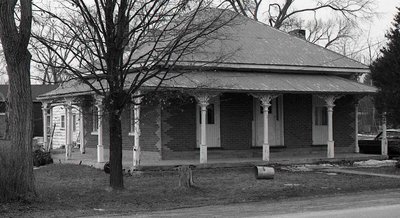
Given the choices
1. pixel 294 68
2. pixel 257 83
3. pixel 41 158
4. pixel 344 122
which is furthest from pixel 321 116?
pixel 41 158

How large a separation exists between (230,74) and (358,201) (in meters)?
10.5

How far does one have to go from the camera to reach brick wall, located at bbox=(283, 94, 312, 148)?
2483 cm

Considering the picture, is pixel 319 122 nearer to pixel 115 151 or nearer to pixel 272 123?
pixel 272 123

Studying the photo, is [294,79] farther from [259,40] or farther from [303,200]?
[303,200]

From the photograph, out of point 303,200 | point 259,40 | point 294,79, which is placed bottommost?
point 303,200

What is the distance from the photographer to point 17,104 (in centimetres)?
1305

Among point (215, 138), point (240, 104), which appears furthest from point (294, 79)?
point (215, 138)

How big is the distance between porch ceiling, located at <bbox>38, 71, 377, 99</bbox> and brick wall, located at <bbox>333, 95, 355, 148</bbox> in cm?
116

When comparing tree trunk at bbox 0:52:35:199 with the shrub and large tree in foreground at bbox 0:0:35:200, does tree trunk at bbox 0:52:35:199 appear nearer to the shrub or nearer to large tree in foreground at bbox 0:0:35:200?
large tree in foreground at bbox 0:0:35:200

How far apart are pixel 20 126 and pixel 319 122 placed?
15.9m

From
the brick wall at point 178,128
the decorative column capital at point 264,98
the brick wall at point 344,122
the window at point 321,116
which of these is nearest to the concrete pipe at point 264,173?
the decorative column capital at point 264,98

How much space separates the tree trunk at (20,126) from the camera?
1285 cm

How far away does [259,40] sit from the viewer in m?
26.3

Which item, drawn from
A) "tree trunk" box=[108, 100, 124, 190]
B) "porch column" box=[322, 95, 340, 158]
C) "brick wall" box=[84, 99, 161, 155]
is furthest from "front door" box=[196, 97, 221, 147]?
"tree trunk" box=[108, 100, 124, 190]
